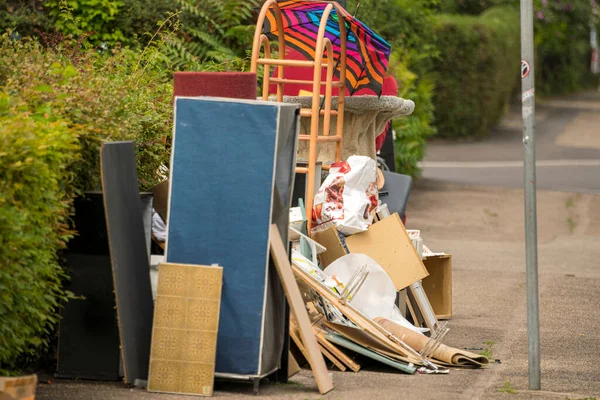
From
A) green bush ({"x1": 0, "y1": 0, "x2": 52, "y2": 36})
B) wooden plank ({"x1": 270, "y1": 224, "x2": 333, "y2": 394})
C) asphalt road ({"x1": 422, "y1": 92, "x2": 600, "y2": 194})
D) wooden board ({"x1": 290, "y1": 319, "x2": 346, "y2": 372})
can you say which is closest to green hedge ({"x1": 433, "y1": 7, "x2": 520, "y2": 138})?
asphalt road ({"x1": 422, "y1": 92, "x2": 600, "y2": 194})

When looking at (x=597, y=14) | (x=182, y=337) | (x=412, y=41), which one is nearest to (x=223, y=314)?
(x=182, y=337)

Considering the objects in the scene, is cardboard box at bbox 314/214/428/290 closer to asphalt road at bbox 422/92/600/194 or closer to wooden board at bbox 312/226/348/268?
wooden board at bbox 312/226/348/268

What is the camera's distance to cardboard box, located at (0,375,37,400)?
479cm

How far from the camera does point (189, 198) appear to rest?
220 inches

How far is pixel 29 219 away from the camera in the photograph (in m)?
4.96

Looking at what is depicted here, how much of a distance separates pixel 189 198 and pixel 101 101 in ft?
2.86

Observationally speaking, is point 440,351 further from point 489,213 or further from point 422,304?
point 489,213

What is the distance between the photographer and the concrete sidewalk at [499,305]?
582 cm

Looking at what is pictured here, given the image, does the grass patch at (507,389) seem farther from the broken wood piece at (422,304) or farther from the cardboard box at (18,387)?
the cardboard box at (18,387)

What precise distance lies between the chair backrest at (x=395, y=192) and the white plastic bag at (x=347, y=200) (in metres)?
1.13

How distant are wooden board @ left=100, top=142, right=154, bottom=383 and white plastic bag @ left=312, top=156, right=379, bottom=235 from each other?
1983 millimetres

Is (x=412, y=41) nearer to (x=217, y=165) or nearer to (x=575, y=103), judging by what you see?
(x=217, y=165)

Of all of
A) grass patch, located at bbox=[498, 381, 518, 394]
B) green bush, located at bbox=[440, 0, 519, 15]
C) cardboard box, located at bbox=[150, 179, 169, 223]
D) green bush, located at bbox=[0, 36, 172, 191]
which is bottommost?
grass patch, located at bbox=[498, 381, 518, 394]

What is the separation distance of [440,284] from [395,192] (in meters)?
0.84
